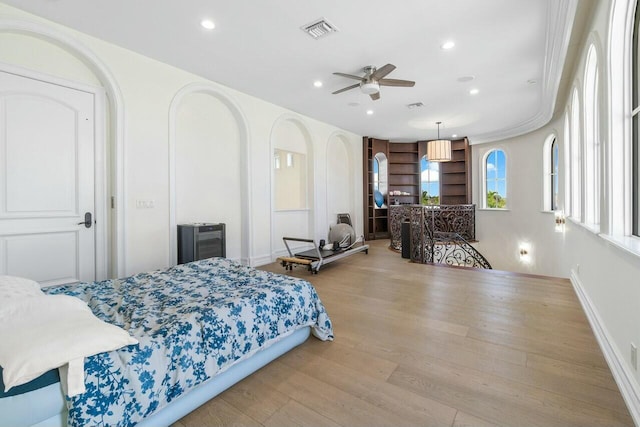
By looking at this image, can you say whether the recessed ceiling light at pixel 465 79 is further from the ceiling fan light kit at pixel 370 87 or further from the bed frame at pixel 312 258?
the bed frame at pixel 312 258

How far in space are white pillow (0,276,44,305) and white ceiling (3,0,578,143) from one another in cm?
260

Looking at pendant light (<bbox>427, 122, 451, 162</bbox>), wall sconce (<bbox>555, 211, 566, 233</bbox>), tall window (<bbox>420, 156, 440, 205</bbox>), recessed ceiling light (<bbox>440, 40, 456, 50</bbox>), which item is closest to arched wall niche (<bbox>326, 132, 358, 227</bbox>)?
pendant light (<bbox>427, 122, 451, 162</bbox>)

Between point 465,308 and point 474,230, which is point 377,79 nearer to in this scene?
point 465,308

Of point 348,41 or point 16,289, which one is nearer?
point 16,289

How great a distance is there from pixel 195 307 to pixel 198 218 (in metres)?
3.07

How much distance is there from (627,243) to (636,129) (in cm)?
82

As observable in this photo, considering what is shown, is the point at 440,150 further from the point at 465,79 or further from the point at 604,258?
the point at 604,258

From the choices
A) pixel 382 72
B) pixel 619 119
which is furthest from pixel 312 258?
pixel 619 119

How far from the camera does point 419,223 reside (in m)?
5.66

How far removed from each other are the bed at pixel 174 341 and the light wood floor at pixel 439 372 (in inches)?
6.1

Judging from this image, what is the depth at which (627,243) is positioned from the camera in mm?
1804

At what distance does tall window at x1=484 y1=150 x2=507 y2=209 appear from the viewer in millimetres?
8531

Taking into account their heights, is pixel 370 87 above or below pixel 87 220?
above

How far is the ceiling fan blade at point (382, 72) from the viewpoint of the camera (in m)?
3.66
